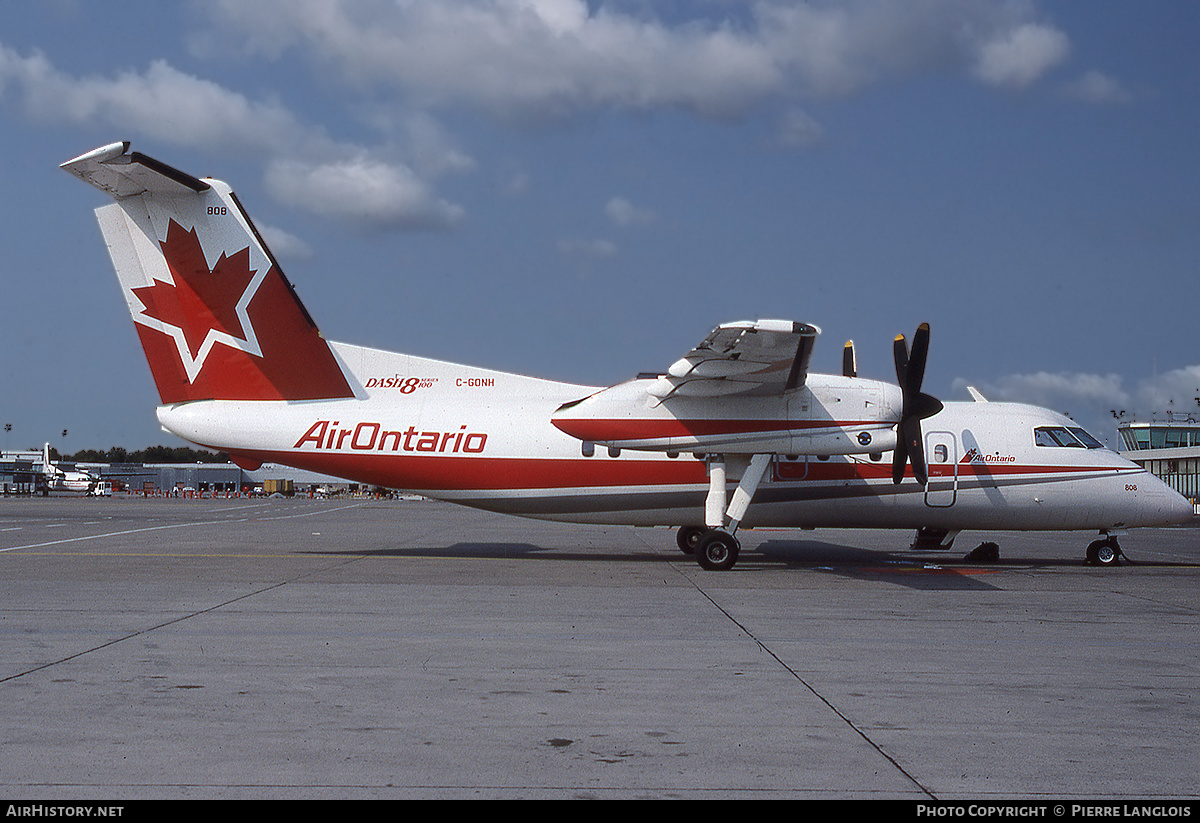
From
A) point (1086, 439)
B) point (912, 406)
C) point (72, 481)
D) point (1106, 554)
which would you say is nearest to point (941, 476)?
point (912, 406)

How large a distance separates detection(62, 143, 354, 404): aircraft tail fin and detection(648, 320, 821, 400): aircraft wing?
22.3ft

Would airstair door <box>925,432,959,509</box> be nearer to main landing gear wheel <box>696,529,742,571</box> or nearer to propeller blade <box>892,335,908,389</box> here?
propeller blade <box>892,335,908,389</box>

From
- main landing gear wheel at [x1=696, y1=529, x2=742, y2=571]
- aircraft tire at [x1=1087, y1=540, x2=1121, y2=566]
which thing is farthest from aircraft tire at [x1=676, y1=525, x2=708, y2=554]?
aircraft tire at [x1=1087, y1=540, x2=1121, y2=566]

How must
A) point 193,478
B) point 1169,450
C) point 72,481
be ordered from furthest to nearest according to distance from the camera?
point 193,478, point 72,481, point 1169,450

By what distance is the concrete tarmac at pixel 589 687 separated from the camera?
15.7 feet

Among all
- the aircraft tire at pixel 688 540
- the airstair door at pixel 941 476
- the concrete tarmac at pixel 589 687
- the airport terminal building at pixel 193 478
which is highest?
the airstair door at pixel 941 476

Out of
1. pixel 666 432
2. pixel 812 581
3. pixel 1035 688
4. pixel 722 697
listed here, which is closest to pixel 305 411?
pixel 666 432

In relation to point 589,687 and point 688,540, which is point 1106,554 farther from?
point 589,687

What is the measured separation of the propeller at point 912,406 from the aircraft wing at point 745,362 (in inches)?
87.0

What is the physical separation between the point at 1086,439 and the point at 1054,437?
80 centimetres

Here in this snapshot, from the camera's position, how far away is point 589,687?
6.91m

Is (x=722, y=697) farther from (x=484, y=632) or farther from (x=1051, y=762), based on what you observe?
(x=484, y=632)

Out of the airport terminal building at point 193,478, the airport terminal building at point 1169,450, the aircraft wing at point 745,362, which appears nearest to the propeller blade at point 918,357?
the aircraft wing at point 745,362

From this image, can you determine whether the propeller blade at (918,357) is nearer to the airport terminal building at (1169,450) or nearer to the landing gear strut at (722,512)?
the landing gear strut at (722,512)
